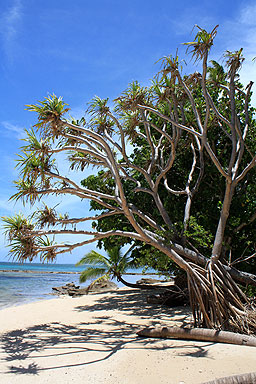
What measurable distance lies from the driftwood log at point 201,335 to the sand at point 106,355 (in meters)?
0.19

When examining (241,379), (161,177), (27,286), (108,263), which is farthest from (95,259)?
(241,379)

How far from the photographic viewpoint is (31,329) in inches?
285

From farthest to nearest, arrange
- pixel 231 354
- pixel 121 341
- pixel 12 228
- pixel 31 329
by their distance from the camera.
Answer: pixel 31 329 < pixel 12 228 < pixel 121 341 < pixel 231 354

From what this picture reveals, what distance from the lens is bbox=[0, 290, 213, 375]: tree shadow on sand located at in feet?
15.3

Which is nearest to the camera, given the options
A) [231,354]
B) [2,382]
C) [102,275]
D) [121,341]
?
[2,382]

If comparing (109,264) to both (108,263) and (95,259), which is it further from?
(95,259)

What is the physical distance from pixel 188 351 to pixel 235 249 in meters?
4.58

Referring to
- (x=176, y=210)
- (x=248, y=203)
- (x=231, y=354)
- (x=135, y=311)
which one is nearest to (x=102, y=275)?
(x=135, y=311)

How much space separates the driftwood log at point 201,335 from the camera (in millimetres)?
5301

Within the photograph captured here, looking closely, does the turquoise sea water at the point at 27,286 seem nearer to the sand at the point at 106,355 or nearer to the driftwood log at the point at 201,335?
the sand at the point at 106,355

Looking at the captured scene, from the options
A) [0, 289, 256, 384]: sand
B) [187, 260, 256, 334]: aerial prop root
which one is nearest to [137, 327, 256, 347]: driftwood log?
[0, 289, 256, 384]: sand

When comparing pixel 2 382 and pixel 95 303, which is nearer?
pixel 2 382

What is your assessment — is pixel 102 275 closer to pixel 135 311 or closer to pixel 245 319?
pixel 135 311

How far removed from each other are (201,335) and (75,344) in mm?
2230
